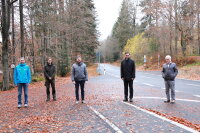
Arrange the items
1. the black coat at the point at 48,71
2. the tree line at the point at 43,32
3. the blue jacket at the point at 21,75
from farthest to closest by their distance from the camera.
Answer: the tree line at the point at 43,32 < the black coat at the point at 48,71 < the blue jacket at the point at 21,75

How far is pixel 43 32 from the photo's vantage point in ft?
98.3

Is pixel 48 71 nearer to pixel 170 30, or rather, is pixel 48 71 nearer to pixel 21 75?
pixel 21 75

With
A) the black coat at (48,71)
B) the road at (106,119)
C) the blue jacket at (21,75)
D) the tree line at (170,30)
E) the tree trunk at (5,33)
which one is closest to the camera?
the road at (106,119)

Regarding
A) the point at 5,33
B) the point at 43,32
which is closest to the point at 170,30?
the point at 43,32

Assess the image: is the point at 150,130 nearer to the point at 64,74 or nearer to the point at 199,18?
the point at 64,74

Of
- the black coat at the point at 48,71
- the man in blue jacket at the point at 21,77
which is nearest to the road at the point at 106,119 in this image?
the man in blue jacket at the point at 21,77

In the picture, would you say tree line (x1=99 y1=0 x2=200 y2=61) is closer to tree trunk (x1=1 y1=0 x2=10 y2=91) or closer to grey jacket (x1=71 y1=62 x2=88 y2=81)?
tree trunk (x1=1 y1=0 x2=10 y2=91)

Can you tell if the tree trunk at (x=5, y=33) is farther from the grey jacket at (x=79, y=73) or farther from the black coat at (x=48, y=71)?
the grey jacket at (x=79, y=73)

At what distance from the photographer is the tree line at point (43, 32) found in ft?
73.4

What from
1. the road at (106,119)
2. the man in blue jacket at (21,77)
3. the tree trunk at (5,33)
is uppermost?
the tree trunk at (5,33)

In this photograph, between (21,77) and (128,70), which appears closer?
(21,77)

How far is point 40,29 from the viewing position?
29594 mm

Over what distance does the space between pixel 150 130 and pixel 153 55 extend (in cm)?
4435

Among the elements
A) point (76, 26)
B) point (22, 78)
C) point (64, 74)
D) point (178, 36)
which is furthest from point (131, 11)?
point (22, 78)
